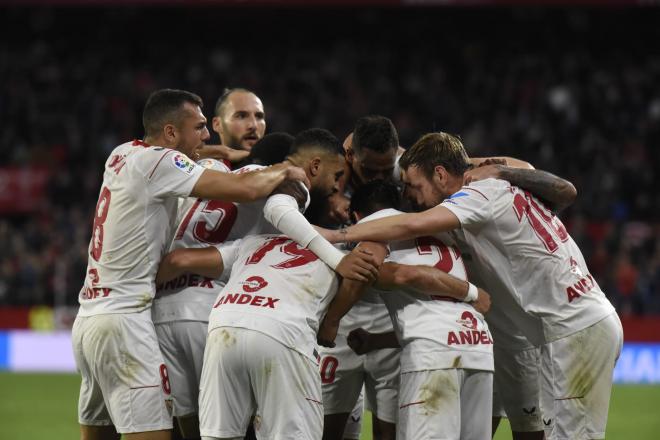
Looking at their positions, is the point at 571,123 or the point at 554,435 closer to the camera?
the point at 554,435

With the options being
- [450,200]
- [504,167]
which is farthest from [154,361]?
[504,167]

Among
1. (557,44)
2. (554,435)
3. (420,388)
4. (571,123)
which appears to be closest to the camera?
(420,388)

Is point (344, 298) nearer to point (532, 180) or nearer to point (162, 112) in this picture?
point (532, 180)

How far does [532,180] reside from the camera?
5828 mm

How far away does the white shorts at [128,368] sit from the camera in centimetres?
537

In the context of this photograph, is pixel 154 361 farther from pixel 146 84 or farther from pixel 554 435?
pixel 146 84

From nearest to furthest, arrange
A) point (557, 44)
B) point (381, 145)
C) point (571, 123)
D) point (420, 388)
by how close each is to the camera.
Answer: point (420, 388), point (381, 145), point (571, 123), point (557, 44)

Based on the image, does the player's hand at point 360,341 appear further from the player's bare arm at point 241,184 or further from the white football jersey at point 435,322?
the player's bare arm at point 241,184

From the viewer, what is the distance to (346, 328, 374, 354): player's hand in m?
6.10

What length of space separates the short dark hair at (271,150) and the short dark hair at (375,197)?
652mm

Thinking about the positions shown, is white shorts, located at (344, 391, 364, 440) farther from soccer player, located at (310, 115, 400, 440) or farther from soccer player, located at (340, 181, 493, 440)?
soccer player, located at (340, 181, 493, 440)

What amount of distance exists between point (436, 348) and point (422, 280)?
385mm

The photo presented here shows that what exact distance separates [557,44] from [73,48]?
41.0 feet

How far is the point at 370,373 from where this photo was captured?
21.1ft
